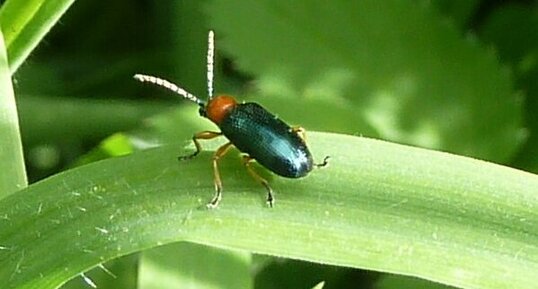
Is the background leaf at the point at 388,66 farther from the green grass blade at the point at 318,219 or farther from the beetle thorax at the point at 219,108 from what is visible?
the green grass blade at the point at 318,219

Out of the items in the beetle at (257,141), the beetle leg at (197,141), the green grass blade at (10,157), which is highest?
the beetle at (257,141)

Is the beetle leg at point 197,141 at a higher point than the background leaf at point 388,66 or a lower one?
lower

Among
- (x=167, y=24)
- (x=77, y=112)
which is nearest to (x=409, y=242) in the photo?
(x=77, y=112)

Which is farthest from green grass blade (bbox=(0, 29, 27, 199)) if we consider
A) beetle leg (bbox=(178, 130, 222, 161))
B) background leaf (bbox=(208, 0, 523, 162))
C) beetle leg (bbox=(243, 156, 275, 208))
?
background leaf (bbox=(208, 0, 523, 162))

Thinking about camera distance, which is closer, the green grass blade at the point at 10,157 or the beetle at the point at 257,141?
the beetle at the point at 257,141

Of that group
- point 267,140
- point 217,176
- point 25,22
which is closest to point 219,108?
point 267,140

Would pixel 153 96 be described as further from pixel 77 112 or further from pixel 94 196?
pixel 94 196

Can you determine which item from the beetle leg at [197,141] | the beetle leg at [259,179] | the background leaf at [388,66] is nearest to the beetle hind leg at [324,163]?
the beetle leg at [259,179]
